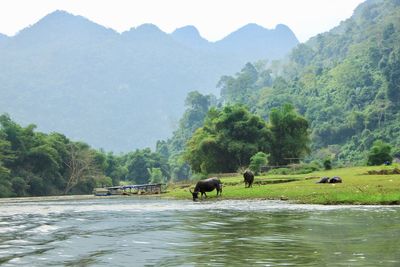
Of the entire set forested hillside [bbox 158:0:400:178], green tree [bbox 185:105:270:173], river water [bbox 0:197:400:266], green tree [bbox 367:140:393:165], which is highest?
forested hillside [bbox 158:0:400:178]

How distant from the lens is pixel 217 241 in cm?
1667

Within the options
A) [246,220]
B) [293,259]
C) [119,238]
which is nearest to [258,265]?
[293,259]

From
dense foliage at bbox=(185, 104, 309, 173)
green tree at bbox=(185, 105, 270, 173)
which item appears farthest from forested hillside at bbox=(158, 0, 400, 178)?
dense foliage at bbox=(185, 104, 309, 173)

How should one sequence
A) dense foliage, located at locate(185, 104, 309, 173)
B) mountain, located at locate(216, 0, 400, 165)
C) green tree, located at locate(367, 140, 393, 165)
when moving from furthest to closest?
mountain, located at locate(216, 0, 400, 165), dense foliage, located at locate(185, 104, 309, 173), green tree, located at locate(367, 140, 393, 165)

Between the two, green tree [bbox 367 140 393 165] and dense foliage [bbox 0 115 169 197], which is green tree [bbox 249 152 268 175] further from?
dense foliage [bbox 0 115 169 197]

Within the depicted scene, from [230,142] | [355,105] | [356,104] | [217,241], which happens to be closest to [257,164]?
[230,142]

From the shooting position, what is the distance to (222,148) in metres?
94.4

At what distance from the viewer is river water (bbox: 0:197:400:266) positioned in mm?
13141

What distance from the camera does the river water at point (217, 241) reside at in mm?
13141

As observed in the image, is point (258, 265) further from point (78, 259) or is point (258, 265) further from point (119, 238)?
point (119, 238)

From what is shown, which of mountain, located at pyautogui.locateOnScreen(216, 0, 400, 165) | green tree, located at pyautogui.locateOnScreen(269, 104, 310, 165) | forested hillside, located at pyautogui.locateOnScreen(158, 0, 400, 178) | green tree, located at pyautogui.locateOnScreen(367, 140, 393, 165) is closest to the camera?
green tree, located at pyautogui.locateOnScreen(367, 140, 393, 165)

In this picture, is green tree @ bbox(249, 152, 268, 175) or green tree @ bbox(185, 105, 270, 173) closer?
green tree @ bbox(249, 152, 268, 175)

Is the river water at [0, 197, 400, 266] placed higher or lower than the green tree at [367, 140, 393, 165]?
lower

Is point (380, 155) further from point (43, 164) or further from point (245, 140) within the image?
point (43, 164)
